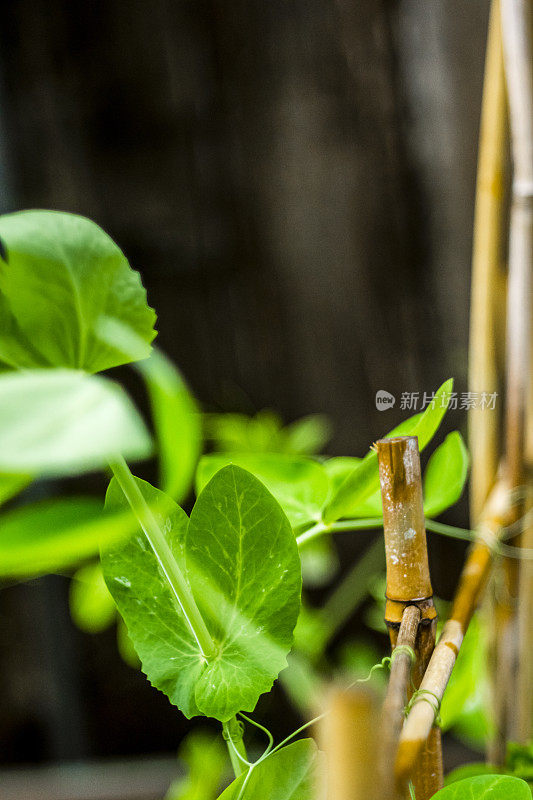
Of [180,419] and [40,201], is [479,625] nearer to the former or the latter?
[180,419]

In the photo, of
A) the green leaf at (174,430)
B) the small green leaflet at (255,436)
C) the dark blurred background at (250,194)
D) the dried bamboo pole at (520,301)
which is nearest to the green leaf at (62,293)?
the green leaf at (174,430)

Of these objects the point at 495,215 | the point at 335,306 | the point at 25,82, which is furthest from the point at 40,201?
the point at 495,215

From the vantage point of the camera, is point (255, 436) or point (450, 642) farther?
point (255, 436)

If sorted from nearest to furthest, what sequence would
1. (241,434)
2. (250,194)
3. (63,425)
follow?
1. (63,425)
2. (241,434)
3. (250,194)

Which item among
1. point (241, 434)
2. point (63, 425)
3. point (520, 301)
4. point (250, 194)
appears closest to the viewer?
point (63, 425)

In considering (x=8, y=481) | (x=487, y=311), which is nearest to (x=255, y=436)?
(x=487, y=311)

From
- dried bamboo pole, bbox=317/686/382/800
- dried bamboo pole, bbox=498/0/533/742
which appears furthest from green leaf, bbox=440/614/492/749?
dried bamboo pole, bbox=317/686/382/800

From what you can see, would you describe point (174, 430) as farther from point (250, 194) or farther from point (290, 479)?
point (250, 194)
